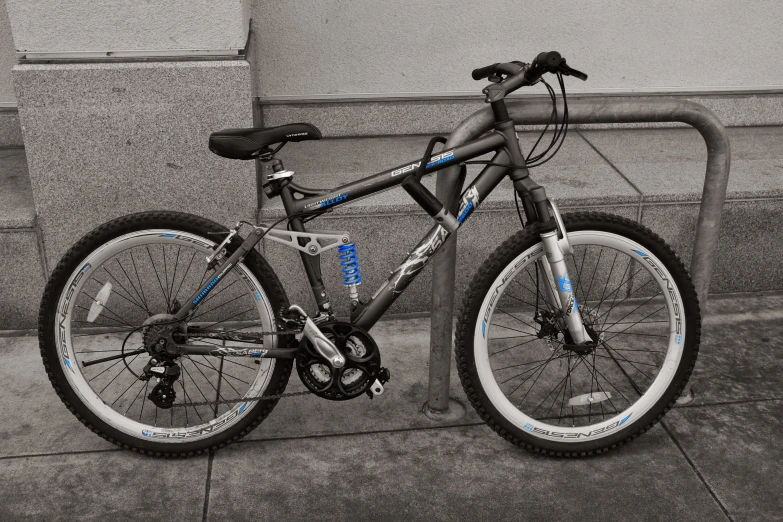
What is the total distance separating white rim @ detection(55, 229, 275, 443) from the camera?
10.8ft

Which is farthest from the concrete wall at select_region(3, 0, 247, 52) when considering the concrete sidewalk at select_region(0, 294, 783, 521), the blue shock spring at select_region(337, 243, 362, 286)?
the concrete sidewalk at select_region(0, 294, 783, 521)

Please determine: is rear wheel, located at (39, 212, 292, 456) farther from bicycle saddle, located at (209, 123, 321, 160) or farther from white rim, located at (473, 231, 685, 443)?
white rim, located at (473, 231, 685, 443)

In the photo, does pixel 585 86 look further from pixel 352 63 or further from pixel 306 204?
pixel 306 204

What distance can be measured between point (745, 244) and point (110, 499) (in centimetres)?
333

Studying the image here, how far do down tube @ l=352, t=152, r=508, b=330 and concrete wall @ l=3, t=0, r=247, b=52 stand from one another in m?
1.35

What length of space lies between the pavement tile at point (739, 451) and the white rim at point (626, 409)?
289 mm

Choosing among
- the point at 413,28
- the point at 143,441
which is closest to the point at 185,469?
the point at 143,441

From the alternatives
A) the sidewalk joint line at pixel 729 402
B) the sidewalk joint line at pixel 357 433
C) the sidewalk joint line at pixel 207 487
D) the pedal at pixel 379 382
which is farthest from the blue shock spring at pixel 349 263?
the sidewalk joint line at pixel 729 402

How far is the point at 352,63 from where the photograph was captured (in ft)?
16.8

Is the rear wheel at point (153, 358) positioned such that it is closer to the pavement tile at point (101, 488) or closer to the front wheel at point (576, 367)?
the pavement tile at point (101, 488)

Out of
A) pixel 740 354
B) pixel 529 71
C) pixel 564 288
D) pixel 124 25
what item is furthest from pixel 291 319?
pixel 740 354

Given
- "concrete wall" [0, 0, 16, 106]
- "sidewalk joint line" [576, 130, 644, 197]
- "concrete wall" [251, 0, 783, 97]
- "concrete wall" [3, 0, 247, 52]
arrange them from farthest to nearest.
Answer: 1. "concrete wall" [251, 0, 783, 97]
2. "concrete wall" [0, 0, 16, 106]
3. "sidewalk joint line" [576, 130, 644, 197]
4. "concrete wall" [3, 0, 247, 52]

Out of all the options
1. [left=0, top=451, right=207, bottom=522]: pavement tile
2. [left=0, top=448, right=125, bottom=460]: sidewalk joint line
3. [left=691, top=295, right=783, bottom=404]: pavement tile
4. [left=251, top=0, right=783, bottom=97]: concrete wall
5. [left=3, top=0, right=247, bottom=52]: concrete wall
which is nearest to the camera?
[left=0, top=451, right=207, bottom=522]: pavement tile

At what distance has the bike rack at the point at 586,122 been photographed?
325cm
